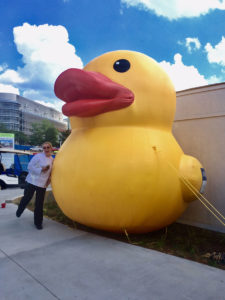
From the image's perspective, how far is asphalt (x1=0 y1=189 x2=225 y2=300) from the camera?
2320 millimetres

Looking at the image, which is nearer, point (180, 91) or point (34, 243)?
point (34, 243)

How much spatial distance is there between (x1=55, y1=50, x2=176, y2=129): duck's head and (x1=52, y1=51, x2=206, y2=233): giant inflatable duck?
1 cm

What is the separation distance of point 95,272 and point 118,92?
92.1 inches

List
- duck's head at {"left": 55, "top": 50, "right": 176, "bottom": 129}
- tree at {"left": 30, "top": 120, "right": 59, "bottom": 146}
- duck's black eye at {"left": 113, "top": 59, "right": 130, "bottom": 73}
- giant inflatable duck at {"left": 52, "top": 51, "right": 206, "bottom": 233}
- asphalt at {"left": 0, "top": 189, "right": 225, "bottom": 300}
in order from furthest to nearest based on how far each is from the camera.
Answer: tree at {"left": 30, "top": 120, "right": 59, "bottom": 146}
duck's black eye at {"left": 113, "top": 59, "right": 130, "bottom": 73}
duck's head at {"left": 55, "top": 50, "right": 176, "bottom": 129}
giant inflatable duck at {"left": 52, "top": 51, "right": 206, "bottom": 233}
asphalt at {"left": 0, "top": 189, "right": 225, "bottom": 300}

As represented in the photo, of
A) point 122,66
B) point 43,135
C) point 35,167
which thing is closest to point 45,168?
point 35,167

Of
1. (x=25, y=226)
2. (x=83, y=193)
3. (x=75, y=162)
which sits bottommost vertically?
(x=25, y=226)

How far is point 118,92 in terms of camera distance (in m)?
3.72

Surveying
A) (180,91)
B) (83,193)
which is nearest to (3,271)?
(83,193)

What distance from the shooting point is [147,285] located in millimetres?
2475

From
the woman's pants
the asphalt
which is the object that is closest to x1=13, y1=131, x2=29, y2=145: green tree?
the woman's pants

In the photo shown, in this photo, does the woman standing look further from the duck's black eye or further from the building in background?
the building in background

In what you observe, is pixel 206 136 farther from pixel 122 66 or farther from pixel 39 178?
pixel 39 178

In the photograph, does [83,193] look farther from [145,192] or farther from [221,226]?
[221,226]

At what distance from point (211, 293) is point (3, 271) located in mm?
2060
